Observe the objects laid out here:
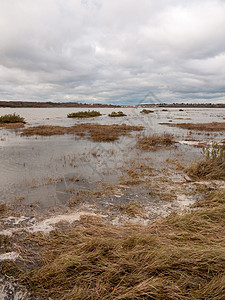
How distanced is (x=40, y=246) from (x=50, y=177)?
4.79 meters

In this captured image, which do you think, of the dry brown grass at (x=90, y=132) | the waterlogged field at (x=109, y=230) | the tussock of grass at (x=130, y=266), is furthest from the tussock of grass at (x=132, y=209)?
the dry brown grass at (x=90, y=132)

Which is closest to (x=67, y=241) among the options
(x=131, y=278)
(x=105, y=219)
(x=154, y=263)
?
(x=105, y=219)

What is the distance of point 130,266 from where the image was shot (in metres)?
3.07

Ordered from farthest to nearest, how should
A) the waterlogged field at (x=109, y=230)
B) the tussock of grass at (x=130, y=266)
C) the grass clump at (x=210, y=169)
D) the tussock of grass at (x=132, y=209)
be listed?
the grass clump at (x=210, y=169) < the tussock of grass at (x=132, y=209) < the waterlogged field at (x=109, y=230) < the tussock of grass at (x=130, y=266)

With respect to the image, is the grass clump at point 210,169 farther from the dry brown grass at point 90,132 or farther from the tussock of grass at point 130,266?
the dry brown grass at point 90,132

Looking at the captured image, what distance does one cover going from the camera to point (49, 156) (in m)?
12.4

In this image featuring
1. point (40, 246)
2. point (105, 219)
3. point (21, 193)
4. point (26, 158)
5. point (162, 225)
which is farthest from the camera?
point (26, 158)

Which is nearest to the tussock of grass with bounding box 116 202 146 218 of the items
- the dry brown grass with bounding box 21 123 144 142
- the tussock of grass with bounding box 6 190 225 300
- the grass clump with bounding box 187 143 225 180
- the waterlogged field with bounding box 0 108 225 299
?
the waterlogged field with bounding box 0 108 225 299

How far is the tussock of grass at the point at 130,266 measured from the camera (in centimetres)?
263

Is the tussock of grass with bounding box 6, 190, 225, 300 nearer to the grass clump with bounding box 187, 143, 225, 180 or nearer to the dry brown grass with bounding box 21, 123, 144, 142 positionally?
the grass clump with bounding box 187, 143, 225, 180

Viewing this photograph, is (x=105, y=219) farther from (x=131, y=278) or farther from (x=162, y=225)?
(x=131, y=278)

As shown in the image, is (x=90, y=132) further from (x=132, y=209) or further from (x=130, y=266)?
(x=130, y=266)

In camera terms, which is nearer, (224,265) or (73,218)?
(224,265)

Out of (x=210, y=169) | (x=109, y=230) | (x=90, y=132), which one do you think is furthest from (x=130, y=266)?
(x=90, y=132)
